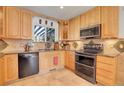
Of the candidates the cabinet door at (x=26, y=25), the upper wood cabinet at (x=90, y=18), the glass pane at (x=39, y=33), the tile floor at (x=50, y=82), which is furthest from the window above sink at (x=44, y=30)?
the tile floor at (x=50, y=82)

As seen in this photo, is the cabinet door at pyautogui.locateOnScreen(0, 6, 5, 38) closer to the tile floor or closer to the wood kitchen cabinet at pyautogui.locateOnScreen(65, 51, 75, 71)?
the tile floor

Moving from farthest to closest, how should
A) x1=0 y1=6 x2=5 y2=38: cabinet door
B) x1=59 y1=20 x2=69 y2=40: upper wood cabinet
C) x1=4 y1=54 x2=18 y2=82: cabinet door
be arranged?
x1=59 y1=20 x2=69 y2=40: upper wood cabinet, x1=0 y1=6 x2=5 y2=38: cabinet door, x1=4 y1=54 x2=18 y2=82: cabinet door

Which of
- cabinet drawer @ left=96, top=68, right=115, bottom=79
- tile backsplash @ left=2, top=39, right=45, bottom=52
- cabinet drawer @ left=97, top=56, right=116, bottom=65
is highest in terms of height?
tile backsplash @ left=2, top=39, right=45, bottom=52

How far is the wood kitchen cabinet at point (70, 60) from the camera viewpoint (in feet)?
14.7

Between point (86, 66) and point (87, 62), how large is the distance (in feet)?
0.41

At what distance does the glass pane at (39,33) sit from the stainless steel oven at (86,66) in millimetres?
1751

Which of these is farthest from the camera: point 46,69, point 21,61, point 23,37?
point 46,69

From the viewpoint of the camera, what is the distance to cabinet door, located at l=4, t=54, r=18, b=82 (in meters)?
3.12

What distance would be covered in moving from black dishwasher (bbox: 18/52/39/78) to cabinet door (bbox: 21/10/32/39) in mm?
690

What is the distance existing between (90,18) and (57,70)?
7.73 ft

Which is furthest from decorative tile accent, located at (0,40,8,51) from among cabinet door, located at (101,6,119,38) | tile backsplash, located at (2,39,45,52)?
cabinet door, located at (101,6,119,38)
